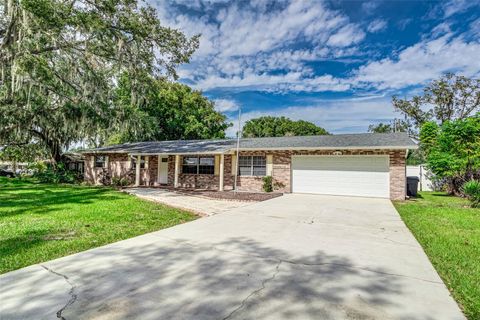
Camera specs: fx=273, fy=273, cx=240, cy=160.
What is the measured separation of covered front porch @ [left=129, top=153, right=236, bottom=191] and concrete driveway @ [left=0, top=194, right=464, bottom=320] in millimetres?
9357

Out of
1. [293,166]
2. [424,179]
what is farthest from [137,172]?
[424,179]

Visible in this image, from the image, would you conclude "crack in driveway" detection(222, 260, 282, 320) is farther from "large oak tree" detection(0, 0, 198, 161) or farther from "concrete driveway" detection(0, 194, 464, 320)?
"large oak tree" detection(0, 0, 198, 161)

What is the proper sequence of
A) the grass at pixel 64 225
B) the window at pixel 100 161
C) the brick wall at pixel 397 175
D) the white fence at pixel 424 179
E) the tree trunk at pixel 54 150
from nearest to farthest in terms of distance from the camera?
the grass at pixel 64 225
the brick wall at pixel 397 175
the white fence at pixel 424 179
the window at pixel 100 161
the tree trunk at pixel 54 150

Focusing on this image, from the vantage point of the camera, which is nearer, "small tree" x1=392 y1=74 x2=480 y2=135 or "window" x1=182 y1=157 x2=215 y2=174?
"window" x1=182 y1=157 x2=215 y2=174

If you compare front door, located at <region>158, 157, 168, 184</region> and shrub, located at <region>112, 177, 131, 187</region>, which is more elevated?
front door, located at <region>158, 157, 168, 184</region>

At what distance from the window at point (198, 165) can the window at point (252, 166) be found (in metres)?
1.63

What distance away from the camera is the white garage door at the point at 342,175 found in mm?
11820

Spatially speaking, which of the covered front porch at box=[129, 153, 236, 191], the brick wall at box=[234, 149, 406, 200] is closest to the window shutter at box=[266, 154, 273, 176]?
the brick wall at box=[234, 149, 406, 200]

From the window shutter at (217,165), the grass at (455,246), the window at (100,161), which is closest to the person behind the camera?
the grass at (455,246)

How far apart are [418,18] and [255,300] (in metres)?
13.0

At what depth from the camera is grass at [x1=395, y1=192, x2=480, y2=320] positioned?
2.90 metres

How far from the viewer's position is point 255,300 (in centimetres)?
262

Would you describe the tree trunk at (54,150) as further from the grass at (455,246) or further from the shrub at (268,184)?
the grass at (455,246)

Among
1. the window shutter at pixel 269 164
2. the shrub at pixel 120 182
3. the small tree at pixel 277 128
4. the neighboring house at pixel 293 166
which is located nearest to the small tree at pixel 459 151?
the neighboring house at pixel 293 166
